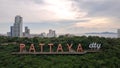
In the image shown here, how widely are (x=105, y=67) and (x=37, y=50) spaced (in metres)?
18.5

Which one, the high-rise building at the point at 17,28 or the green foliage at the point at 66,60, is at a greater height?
the high-rise building at the point at 17,28

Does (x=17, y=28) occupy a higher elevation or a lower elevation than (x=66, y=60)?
higher

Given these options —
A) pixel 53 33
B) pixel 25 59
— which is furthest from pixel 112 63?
pixel 53 33

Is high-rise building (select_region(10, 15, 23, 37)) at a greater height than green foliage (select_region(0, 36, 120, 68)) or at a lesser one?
greater

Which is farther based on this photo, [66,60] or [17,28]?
[17,28]

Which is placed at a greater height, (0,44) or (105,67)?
(0,44)

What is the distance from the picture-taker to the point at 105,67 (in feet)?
162

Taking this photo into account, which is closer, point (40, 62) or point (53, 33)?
point (40, 62)

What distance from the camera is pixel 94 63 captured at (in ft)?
167

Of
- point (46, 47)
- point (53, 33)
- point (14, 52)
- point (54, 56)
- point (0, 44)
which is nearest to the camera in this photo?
point (54, 56)

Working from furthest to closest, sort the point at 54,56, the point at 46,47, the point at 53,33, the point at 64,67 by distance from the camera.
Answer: the point at 53,33
the point at 46,47
the point at 54,56
the point at 64,67

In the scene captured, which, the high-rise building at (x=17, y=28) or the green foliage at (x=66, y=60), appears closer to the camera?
the green foliage at (x=66, y=60)

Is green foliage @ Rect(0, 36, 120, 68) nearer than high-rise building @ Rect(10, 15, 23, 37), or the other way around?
green foliage @ Rect(0, 36, 120, 68)

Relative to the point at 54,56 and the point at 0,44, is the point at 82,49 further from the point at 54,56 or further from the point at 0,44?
the point at 0,44
